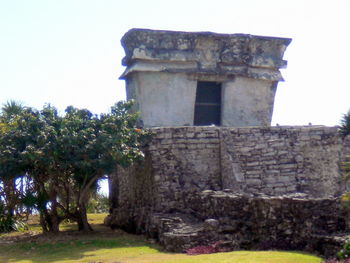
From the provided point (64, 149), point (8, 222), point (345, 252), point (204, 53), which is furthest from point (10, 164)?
point (345, 252)

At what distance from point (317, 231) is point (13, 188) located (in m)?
8.56

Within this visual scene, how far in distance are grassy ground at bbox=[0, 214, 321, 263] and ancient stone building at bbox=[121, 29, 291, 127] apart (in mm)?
3665

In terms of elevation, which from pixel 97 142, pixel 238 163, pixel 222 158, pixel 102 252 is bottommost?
pixel 102 252

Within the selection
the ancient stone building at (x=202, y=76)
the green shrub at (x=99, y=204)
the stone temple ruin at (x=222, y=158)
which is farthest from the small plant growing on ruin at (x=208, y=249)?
the green shrub at (x=99, y=204)

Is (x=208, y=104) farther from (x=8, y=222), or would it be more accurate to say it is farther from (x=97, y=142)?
(x=8, y=222)

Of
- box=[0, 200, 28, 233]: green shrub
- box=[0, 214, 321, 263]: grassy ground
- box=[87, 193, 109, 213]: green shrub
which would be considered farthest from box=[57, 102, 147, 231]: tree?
box=[87, 193, 109, 213]: green shrub

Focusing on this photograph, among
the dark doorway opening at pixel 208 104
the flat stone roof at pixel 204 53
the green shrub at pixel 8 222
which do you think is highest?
the flat stone roof at pixel 204 53

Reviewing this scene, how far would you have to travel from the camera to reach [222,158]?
15.5 meters

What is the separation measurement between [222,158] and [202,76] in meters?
3.03

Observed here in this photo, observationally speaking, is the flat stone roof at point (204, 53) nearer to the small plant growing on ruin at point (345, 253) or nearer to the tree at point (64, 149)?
the tree at point (64, 149)

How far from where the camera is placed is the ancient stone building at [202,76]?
17250 mm

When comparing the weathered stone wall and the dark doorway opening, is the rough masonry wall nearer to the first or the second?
the weathered stone wall

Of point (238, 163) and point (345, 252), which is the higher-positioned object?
point (238, 163)

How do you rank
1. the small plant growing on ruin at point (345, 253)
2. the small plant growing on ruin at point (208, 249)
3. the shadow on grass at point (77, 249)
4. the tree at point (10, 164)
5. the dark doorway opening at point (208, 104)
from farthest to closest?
the dark doorway opening at point (208, 104), the tree at point (10, 164), the shadow on grass at point (77, 249), the small plant growing on ruin at point (208, 249), the small plant growing on ruin at point (345, 253)
